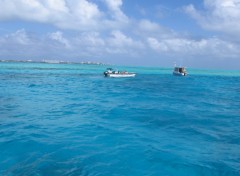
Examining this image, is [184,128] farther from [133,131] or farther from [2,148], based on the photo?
[2,148]

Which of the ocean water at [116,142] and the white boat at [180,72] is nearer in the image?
the ocean water at [116,142]

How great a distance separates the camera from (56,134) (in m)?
15.8

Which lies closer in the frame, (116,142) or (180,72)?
(116,142)

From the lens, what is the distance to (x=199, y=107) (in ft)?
89.8

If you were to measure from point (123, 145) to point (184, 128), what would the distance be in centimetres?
546

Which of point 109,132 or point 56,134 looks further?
point 109,132

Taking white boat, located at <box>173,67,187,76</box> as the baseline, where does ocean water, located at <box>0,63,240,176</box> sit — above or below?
below

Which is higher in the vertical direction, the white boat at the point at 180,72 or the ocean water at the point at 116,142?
the white boat at the point at 180,72

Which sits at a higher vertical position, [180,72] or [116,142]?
[180,72]

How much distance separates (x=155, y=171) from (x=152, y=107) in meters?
14.8

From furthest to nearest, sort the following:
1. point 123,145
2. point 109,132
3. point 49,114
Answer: point 49,114 → point 109,132 → point 123,145

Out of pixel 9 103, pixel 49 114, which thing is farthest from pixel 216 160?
pixel 9 103

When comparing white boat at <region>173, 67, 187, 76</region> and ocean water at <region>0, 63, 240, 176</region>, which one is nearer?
ocean water at <region>0, 63, 240, 176</region>

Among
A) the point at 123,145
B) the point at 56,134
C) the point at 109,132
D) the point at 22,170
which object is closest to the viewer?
the point at 22,170
